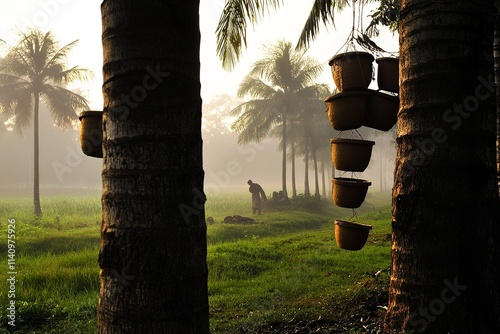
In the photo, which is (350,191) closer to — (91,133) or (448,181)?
(448,181)

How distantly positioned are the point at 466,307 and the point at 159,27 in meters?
2.38

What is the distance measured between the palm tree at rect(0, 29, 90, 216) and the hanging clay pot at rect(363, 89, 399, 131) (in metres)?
18.5

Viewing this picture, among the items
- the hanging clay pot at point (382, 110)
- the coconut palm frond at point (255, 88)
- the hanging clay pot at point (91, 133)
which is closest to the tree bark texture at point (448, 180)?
the hanging clay pot at point (382, 110)

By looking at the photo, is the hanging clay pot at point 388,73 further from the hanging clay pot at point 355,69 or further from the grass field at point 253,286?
the grass field at point 253,286

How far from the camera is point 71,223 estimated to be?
579 inches

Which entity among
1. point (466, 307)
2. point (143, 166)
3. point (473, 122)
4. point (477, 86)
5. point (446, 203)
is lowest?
point (466, 307)

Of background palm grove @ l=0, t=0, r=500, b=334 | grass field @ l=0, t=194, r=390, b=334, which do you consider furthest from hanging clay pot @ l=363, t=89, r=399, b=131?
grass field @ l=0, t=194, r=390, b=334

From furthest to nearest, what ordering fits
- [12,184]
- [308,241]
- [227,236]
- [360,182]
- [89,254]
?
[12,184], [227,236], [308,241], [89,254], [360,182]

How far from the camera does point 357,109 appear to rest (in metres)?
3.30

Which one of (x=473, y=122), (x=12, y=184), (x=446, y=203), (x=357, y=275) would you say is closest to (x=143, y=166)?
(x=446, y=203)

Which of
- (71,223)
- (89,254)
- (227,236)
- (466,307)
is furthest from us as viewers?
(71,223)

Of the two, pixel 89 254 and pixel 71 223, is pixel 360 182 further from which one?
pixel 71 223

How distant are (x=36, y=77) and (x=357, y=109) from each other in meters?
20.0

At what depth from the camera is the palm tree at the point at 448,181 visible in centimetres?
238
